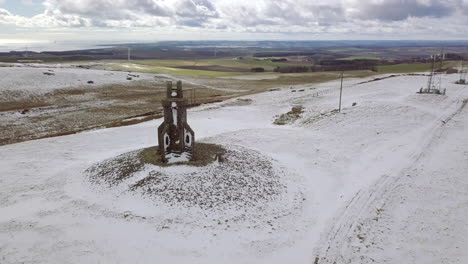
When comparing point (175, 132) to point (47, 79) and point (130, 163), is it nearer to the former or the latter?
point (130, 163)

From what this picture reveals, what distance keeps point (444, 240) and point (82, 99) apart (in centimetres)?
5099

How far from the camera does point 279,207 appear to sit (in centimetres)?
1677

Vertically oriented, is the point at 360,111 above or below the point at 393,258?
above

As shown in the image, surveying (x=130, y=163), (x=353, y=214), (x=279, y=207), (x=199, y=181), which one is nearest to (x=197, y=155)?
(x=199, y=181)

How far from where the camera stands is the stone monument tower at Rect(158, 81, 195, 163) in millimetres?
19891

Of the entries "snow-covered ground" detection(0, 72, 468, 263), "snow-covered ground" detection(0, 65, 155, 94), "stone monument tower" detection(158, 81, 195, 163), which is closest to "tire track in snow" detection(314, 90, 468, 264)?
"snow-covered ground" detection(0, 72, 468, 263)

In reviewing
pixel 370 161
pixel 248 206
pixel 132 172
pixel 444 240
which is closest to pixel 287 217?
pixel 248 206

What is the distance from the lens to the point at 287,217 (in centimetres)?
1597

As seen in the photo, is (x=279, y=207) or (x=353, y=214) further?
(x=279, y=207)

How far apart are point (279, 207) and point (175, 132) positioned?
7936mm

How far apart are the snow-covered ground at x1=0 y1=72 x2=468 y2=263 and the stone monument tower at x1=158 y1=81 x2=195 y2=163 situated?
13.8 feet

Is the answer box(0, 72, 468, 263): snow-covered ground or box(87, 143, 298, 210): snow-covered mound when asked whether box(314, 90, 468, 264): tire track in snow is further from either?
box(87, 143, 298, 210): snow-covered mound

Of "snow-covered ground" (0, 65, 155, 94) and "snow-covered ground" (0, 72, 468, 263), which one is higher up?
"snow-covered ground" (0, 65, 155, 94)

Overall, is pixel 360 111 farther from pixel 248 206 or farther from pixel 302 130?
pixel 248 206
